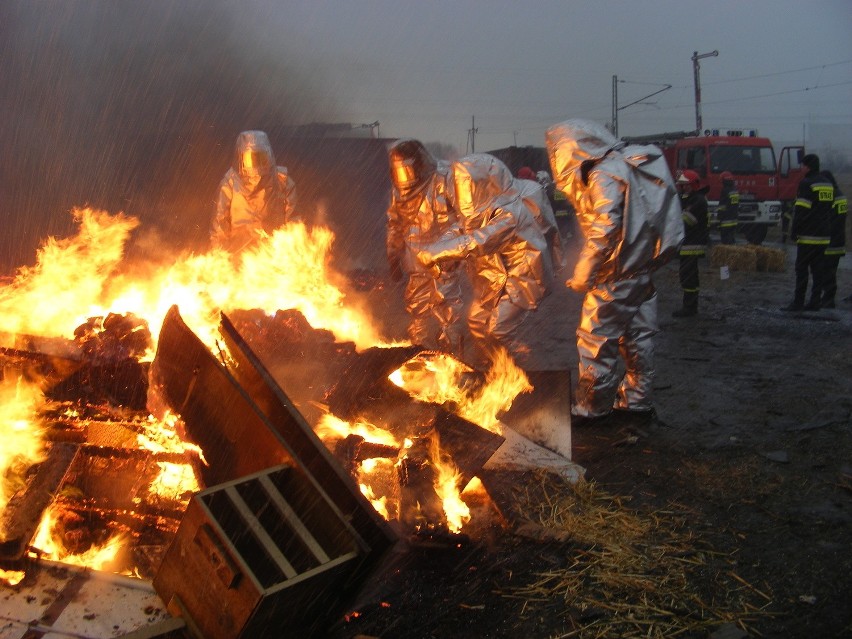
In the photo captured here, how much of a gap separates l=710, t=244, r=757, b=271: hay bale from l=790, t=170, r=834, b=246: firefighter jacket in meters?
4.02

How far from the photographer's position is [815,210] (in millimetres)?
8133

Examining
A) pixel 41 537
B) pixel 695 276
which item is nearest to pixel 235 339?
pixel 41 537

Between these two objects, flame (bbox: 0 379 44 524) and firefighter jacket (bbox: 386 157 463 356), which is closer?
flame (bbox: 0 379 44 524)

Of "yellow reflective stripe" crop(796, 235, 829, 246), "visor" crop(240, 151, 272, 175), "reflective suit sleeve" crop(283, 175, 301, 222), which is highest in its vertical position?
"visor" crop(240, 151, 272, 175)

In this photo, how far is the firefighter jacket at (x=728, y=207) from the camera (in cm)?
1454

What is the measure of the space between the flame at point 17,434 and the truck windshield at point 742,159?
55.3 ft

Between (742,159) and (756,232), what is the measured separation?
2.11 metres

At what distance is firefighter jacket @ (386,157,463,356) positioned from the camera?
629 cm

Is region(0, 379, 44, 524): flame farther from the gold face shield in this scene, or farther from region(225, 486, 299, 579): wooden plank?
the gold face shield

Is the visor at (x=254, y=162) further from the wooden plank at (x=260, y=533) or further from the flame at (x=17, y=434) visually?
the wooden plank at (x=260, y=533)

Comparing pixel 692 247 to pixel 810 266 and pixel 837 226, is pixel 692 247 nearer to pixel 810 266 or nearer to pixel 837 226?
pixel 810 266

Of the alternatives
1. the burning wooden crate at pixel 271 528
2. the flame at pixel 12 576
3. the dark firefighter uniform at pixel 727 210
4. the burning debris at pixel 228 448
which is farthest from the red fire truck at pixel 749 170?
the flame at pixel 12 576

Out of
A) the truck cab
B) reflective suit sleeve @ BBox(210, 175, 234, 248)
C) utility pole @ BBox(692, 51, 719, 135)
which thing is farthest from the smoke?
utility pole @ BBox(692, 51, 719, 135)

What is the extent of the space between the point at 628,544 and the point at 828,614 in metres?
0.91
